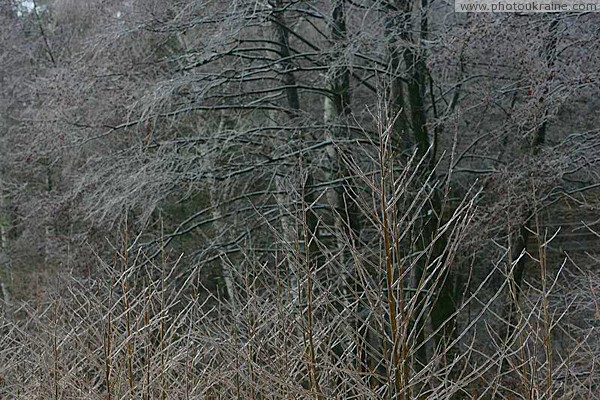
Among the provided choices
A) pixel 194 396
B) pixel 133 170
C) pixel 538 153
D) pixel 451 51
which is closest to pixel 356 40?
pixel 451 51

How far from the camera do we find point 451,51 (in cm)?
897

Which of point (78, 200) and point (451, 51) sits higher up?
point (451, 51)

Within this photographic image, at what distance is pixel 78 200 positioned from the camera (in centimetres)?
1295

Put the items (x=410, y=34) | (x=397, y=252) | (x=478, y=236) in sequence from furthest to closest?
(x=410, y=34)
(x=478, y=236)
(x=397, y=252)

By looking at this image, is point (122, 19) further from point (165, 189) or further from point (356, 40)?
point (356, 40)

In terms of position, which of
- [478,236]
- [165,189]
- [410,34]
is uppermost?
[410,34]

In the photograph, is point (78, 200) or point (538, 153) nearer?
point (538, 153)

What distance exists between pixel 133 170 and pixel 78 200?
204cm

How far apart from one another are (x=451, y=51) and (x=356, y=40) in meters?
1.68

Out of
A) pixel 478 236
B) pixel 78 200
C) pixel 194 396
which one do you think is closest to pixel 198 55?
pixel 78 200

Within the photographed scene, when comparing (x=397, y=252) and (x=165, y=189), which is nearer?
(x=397, y=252)

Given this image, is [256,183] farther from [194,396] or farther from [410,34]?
[194,396]

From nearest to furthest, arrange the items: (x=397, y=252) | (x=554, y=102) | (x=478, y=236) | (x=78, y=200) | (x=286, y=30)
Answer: (x=397, y=252) < (x=554, y=102) < (x=478, y=236) < (x=286, y=30) < (x=78, y=200)

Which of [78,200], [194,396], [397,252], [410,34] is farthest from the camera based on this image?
[78,200]
